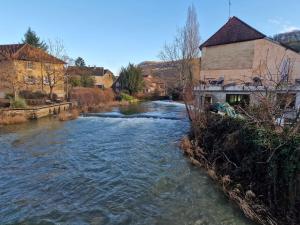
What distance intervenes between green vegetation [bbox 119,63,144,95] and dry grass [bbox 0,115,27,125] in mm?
28711

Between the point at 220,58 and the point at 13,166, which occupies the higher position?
the point at 220,58

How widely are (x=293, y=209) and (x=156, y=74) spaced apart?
7432cm

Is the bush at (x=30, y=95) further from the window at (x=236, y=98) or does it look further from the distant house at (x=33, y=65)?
the window at (x=236, y=98)

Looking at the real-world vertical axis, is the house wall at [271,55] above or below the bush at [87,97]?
above

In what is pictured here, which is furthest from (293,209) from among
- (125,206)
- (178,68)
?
(178,68)

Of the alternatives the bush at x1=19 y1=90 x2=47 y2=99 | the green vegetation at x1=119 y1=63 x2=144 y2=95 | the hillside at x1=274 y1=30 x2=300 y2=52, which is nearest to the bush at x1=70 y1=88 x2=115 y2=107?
the bush at x1=19 y1=90 x2=47 y2=99

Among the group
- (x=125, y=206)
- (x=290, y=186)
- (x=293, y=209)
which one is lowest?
(x=125, y=206)

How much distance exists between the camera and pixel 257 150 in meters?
7.67

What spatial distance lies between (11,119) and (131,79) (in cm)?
2983

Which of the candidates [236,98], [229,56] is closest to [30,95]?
[229,56]

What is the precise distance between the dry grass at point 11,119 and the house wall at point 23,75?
5.58 m

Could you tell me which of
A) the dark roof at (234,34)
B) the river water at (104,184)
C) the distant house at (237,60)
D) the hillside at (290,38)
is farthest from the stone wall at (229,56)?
the river water at (104,184)

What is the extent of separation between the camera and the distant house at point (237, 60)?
19750 mm

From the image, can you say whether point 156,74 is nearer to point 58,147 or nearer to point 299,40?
point 299,40
